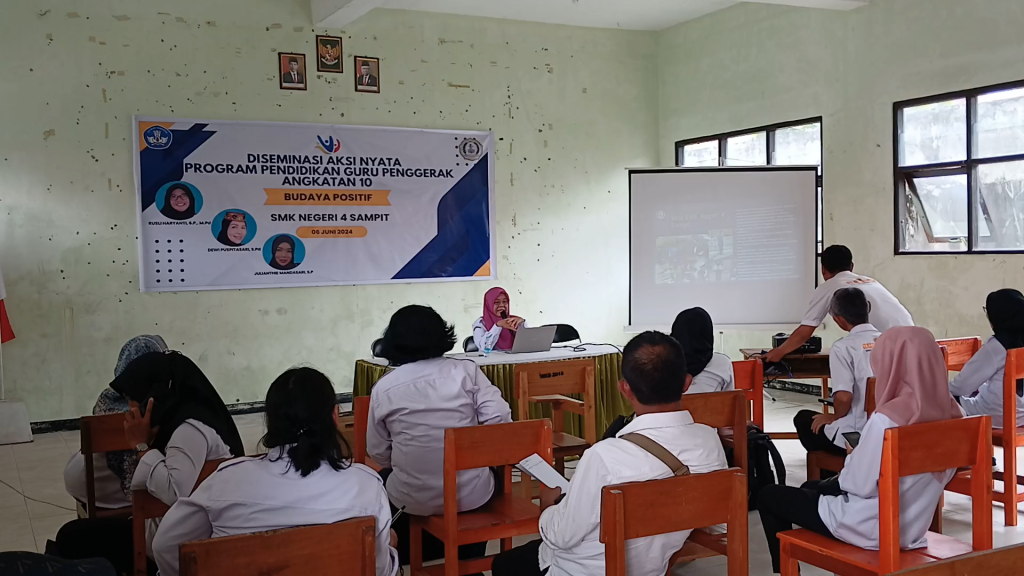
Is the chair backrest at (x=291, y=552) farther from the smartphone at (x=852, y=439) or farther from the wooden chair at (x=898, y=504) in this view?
the smartphone at (x=852, y=439)

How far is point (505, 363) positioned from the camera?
4883mm

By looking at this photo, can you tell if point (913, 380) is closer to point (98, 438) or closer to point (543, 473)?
point (543, 473)

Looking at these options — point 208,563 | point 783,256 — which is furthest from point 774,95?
point 208,563

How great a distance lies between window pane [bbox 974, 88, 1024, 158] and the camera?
6.12m

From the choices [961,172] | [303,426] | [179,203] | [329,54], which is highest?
[329,54]

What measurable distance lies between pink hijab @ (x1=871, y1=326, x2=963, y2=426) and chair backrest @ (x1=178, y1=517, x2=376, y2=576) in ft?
5.67

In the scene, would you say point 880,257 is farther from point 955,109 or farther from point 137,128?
point 137,128

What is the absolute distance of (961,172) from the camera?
6.53 m

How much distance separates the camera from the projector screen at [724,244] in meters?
7.16

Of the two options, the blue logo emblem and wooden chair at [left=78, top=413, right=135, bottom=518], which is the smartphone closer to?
wooden chair at [left=78, top=413, right=135, bottom=518]

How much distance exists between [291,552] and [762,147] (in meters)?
7.28

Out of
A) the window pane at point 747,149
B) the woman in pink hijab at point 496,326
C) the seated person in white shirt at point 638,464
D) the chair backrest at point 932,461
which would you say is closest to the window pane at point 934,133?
the window pane at point 747,149

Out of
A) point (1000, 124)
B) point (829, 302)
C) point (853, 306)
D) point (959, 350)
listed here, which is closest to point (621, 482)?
point (853, 306)

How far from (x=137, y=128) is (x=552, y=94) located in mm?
3874
